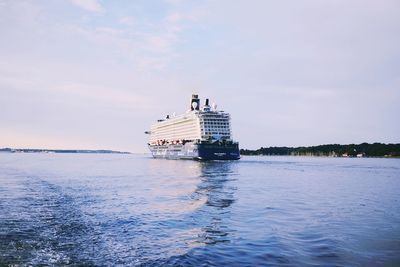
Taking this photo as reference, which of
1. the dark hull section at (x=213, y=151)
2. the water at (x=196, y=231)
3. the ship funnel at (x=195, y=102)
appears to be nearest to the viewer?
the water at (x=196, y=231)

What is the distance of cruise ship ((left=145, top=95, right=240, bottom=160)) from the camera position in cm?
9400

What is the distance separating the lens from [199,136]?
102m

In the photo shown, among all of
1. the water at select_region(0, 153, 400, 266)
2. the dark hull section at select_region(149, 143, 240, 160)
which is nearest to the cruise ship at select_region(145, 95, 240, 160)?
the dark hull section at select_region(149, 143, 240, 160)

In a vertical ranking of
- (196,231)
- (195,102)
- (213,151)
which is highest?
(195,102)

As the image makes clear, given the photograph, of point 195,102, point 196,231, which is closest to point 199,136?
point 195,102

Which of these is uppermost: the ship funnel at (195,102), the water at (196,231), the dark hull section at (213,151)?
the ship funnel at (195,102)

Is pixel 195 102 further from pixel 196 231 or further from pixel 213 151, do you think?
pixel 196 231

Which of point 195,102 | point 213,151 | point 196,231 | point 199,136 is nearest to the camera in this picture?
point 196,231

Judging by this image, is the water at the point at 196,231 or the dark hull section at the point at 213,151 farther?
the dark hull section at the point at 213,151

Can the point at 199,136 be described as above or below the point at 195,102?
below

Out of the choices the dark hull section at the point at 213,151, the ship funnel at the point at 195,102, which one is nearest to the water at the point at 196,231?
the dark hull section at the point at 213,151

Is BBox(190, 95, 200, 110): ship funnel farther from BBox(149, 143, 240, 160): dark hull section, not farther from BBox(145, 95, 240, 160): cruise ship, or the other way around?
BBox(149, 143, 240, 160): dark hull section

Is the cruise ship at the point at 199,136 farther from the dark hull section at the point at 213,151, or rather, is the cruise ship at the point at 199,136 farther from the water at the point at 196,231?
the water at the point at 196,231

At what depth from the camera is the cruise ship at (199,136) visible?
9400 centimetres
